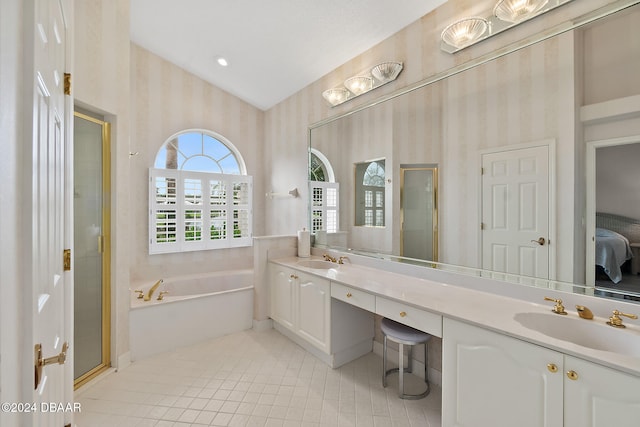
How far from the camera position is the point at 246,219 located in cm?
436

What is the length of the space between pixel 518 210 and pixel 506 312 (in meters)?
0.59

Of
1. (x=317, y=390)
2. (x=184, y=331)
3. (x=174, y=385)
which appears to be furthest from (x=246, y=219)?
(x=317, y=390)

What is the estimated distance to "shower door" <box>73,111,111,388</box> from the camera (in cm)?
212

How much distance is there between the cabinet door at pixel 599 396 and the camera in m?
0.98

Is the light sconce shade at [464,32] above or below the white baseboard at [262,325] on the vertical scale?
above

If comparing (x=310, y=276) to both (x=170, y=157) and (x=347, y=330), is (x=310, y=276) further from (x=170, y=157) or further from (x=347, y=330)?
(x=170, y=157)

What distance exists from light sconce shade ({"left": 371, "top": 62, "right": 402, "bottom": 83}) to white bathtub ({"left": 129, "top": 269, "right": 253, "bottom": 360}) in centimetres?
252

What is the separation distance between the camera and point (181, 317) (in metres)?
2.82

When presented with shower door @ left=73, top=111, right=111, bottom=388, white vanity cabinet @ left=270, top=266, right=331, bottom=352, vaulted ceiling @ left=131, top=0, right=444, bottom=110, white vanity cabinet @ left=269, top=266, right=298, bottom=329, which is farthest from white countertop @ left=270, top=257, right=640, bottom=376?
vaulted ceiling @ left=131, top=0, right=444, bottom=110

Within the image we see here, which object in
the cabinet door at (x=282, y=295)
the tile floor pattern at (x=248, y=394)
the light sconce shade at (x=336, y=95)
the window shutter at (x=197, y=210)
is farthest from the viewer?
the window shutter at (x=197, y=210)

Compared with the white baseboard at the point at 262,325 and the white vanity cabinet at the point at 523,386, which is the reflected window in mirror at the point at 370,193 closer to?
the white vanity cabinet at the point at 523,386

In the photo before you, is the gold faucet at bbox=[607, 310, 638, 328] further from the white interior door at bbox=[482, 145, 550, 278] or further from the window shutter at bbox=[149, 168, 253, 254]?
the window shutter at bbox=[149, 168, 253, 254]

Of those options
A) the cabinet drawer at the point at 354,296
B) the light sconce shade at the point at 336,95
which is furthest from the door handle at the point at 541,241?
the light sconce shade at the point at 336,95

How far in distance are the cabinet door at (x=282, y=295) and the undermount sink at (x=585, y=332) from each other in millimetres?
1844
